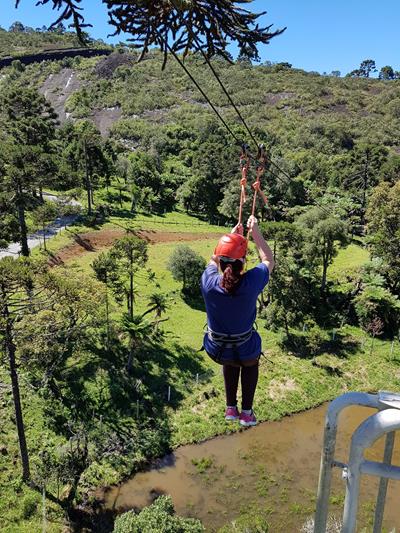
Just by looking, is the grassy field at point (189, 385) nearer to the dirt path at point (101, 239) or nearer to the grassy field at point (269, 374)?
the grassy field at point (269, 374)

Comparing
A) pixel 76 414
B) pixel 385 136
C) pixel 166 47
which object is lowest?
pixel 76 414

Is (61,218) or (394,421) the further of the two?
(61,218)

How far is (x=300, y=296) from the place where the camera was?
28.7m

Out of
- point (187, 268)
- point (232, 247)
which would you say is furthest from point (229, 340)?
point (187, 268)

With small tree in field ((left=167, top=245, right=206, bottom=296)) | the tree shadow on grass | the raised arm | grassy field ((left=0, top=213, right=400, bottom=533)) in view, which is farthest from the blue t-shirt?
small tree in field ((left=167, top=245, right=206, bottom=296))

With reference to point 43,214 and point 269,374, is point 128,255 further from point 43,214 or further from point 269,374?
point 43,214

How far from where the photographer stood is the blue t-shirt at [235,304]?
4969mm

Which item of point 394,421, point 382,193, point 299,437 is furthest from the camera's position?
point 382,193

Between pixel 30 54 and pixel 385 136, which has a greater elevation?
pixel 30 54

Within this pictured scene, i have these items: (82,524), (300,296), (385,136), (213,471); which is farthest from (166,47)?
(385,136)

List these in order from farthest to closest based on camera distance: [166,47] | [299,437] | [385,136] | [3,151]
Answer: [385,136], [3,151], [299,437], [166,47]

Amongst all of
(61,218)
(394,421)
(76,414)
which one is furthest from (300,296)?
(394,421)

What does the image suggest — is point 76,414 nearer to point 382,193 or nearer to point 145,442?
point 145,442

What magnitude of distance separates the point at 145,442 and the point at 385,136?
8149 cm
